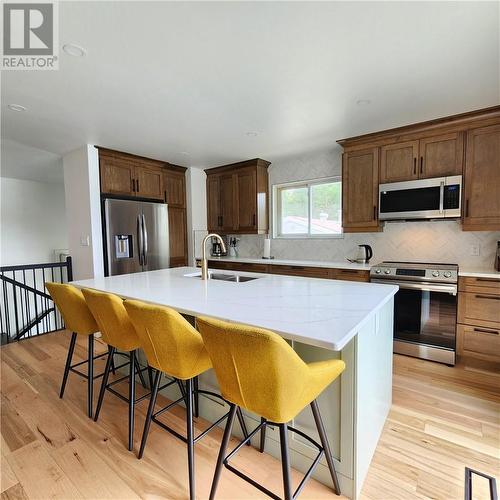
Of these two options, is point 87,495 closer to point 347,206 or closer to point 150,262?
point 150,262

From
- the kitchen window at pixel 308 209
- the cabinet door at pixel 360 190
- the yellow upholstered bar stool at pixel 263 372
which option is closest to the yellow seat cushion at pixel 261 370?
the yellow upholstered bar stool at pixel 263 372

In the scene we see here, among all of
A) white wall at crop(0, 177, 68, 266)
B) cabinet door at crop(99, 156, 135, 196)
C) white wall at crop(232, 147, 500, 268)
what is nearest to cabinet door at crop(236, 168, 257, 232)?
white wall at crop(232, 147, 500, 268)

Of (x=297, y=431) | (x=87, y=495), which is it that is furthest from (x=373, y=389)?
(x=87, y=495)

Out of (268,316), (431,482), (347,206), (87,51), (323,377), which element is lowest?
(431,482)

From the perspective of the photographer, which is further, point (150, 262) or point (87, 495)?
point (150, 262)

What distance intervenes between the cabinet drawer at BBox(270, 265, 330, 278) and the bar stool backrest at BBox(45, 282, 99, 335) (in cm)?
240

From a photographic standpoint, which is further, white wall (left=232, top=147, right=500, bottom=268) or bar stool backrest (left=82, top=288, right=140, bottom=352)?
white wall (left=232, top=147, right=500, bottom=268)

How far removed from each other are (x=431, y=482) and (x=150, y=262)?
3.64 m

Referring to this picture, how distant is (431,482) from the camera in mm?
1467

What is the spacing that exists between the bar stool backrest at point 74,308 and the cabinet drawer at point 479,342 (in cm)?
313

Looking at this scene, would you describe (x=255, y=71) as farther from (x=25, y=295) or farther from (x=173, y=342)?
→ (x=25, y=295)

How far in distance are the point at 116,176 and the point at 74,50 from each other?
2205 mm

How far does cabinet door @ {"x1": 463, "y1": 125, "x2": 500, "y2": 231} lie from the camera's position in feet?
8.68

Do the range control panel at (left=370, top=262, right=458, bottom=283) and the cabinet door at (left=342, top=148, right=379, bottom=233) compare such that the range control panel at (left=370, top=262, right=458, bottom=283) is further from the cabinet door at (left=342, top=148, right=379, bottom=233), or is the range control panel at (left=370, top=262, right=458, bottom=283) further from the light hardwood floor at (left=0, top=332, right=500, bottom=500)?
the light hardwood floor at (left=0, top=332, right=500, bottom=500)
